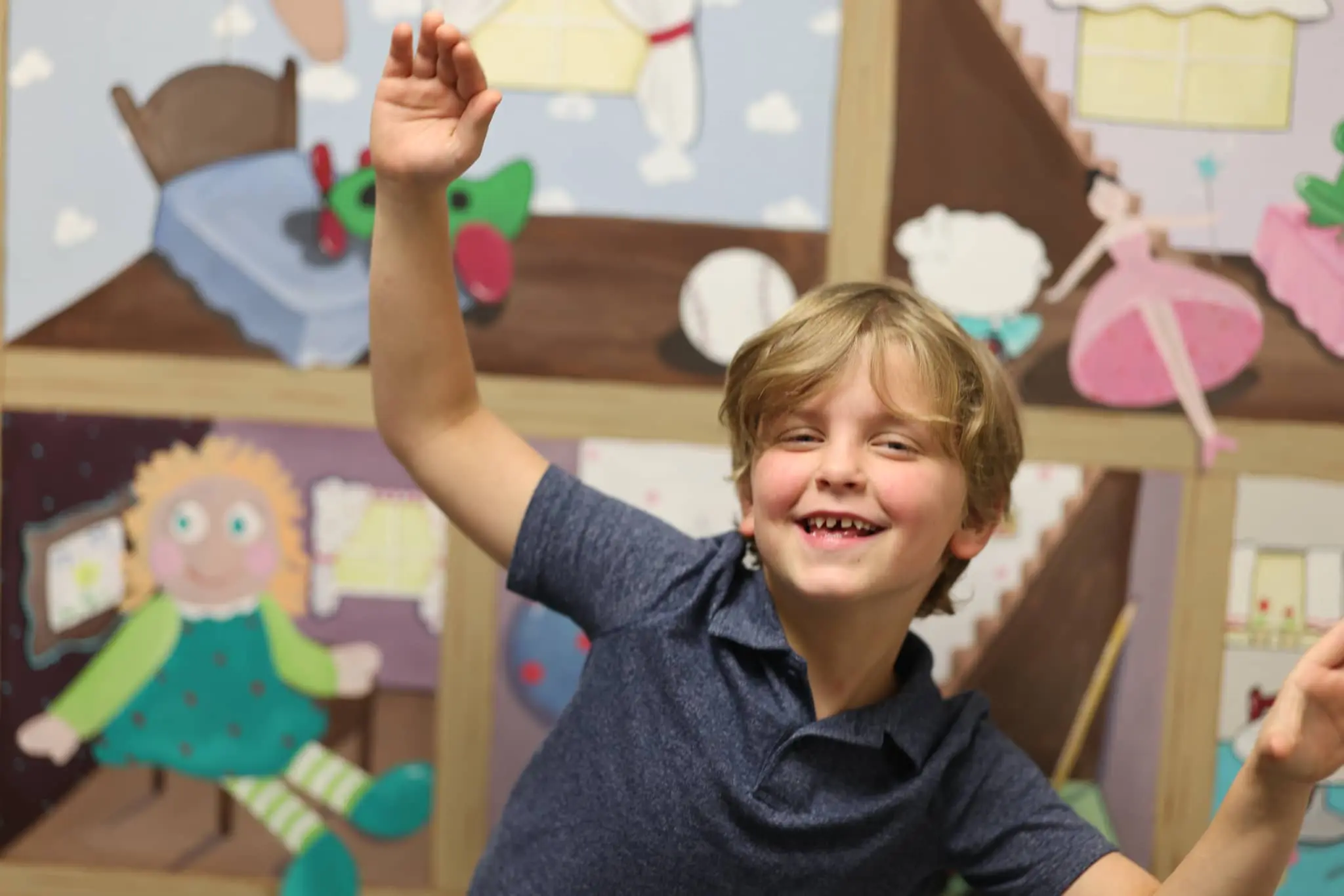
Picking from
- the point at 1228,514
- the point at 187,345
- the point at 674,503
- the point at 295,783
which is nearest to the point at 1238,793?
the point at 1228,514

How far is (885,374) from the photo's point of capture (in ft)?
2.59

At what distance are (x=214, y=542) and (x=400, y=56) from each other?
0.51 metres

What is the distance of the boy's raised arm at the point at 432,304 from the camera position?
740mm

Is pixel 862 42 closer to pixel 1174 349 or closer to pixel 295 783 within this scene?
pixel 1174 349

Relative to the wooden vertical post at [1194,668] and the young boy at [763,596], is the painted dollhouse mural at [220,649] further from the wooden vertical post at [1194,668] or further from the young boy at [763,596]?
the wooden vertical post at [1194,668]

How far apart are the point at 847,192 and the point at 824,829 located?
0.52m

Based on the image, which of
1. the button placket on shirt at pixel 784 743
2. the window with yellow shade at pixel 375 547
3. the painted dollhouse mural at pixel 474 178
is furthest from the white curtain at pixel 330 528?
the button placket on shirt at pixel 784 743

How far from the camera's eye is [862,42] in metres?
0.98

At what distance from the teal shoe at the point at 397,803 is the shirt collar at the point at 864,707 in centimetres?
38

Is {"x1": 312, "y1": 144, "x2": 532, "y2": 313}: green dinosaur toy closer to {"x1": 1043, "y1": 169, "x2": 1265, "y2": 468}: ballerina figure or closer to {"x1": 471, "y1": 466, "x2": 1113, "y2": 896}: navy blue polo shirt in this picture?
{"x1": 471, "y1": 466, "x2": 1113, "y2": 896}: navy blue polo shirt

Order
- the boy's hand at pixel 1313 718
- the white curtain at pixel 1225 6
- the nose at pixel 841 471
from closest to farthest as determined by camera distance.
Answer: the boy's hand at pixel 1313 718
the nose at pixel 841 471
the white curtain at pixel 1225 6

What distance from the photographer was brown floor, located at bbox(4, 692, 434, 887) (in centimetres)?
107

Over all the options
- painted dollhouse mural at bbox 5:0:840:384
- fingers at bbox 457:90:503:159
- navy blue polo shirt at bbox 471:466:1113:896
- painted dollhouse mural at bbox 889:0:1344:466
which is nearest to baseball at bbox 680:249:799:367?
painted dollhouse mural at bbox 5:0:840:384

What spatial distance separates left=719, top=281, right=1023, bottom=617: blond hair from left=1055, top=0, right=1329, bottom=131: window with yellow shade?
11.9 inches
